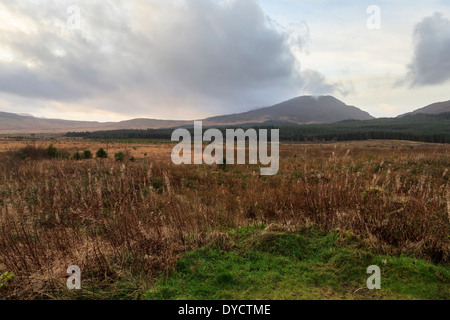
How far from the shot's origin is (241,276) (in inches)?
114

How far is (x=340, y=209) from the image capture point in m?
4.72

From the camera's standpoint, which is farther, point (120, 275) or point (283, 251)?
point (283, 251)

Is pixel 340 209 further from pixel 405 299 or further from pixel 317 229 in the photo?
pixel 405 299
